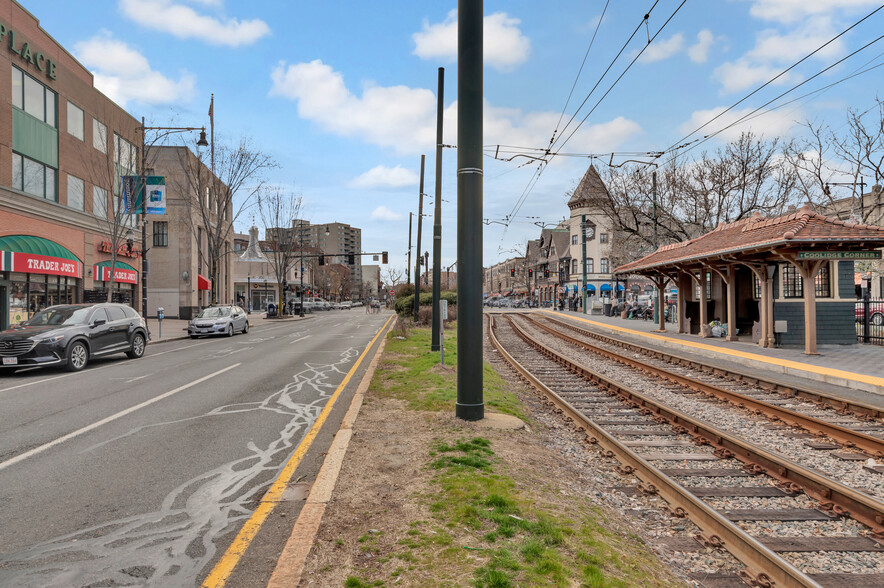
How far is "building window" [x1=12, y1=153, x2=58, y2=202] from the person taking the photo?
72.1 feet

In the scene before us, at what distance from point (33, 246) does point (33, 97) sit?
256 inches

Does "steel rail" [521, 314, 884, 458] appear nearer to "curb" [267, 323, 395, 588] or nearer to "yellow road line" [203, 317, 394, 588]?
"curb" [267, 323, 395, 588]

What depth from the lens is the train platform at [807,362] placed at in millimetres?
10719

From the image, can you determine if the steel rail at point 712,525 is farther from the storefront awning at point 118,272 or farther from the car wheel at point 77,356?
the storefront awning at point 118,272

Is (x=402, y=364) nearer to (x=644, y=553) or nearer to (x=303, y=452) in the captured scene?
(x=303, y=452)

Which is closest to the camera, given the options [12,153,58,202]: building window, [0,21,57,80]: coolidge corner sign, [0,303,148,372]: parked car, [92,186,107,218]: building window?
[0,303,148,372]: parked car

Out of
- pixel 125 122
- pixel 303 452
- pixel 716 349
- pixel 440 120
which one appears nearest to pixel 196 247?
pixel 125 122

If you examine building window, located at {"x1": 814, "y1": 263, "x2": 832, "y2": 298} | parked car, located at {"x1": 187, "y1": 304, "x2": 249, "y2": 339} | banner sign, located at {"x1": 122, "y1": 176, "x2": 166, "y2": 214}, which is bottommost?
parked car, located at {"x1": 187, "y1": 304, "x2": 249, "y2": 339}

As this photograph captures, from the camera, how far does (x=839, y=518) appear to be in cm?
455

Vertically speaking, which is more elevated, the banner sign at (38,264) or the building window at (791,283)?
the banner sign at (38,264)

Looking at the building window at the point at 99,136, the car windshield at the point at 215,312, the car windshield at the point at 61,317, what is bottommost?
the car windshield at the point at 215,312

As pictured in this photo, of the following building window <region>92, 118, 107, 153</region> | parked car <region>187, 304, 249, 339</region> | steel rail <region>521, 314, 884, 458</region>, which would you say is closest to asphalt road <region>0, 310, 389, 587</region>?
steel rail <region>521, 314, 884, 458</region>

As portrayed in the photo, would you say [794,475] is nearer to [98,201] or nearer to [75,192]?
[75,192]

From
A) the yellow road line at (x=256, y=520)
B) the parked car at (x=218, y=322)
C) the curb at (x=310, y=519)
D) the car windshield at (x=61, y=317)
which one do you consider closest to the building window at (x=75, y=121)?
the parked car at (x=218, y=322)
